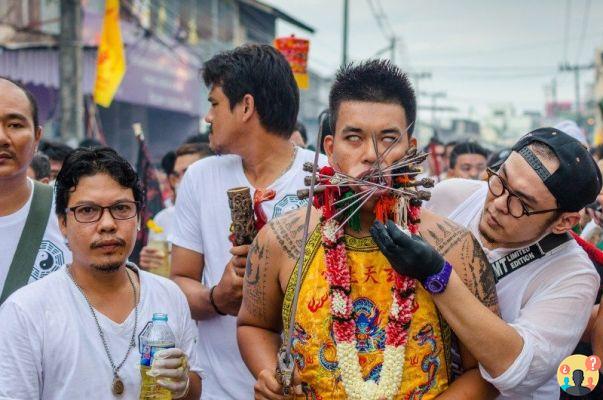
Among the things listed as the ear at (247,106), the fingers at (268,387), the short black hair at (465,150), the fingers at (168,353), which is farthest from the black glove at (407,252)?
the short black hair at (465,150)

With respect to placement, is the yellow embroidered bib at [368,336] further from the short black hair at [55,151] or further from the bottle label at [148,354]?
the short black hair at [55,151]

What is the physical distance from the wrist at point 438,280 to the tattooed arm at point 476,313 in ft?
0.06

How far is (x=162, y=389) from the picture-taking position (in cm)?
288

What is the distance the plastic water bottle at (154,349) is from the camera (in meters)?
2.82

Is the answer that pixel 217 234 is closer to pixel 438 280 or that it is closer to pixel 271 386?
pixel 271 386

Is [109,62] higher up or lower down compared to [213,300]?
higher up

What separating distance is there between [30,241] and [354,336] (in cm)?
169

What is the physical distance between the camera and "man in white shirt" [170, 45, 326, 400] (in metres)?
3.75

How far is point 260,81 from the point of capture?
12.8 feet

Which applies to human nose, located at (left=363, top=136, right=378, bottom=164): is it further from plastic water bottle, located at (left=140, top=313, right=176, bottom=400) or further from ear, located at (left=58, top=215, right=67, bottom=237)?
ear, located at (left=58, top=215, right=67, bottom=237)

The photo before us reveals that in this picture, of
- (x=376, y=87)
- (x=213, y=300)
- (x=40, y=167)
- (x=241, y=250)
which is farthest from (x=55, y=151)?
(x=376, y=87)

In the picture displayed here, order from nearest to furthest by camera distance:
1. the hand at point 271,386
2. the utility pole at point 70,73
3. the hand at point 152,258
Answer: the hand at point 271,386
the hand at point 152,258
the utility pole at point 70,73

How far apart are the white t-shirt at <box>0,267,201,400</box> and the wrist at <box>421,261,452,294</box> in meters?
1.15

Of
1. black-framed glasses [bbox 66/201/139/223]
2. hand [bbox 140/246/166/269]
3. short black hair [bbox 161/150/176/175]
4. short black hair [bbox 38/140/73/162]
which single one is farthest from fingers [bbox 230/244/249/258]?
short black hair [bbox 161/150/176/175]
